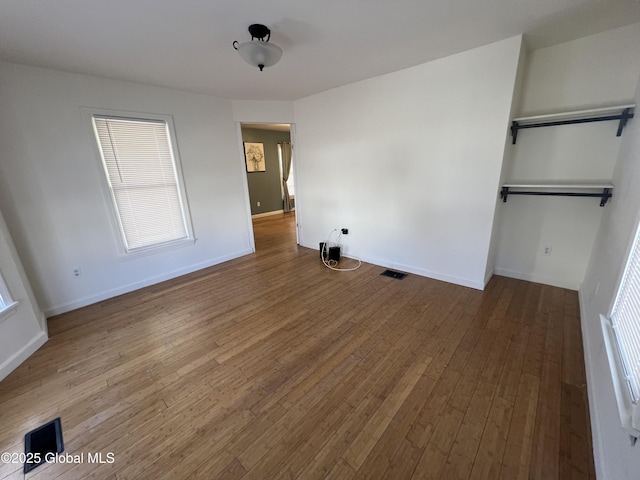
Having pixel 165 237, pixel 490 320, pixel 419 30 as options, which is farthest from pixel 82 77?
pixel 490 320

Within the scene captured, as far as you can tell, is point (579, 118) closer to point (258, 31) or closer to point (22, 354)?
point (258, 31)

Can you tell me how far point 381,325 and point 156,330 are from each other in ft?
6.98

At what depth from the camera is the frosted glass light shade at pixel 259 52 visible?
5.89 ft

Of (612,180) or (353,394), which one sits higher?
(612,180)

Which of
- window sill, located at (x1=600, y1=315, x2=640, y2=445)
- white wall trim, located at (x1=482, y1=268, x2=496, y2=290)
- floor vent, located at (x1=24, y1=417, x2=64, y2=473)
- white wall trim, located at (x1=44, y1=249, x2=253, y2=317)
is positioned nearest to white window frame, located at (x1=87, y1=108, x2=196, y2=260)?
white wall trim, located at (x1=44, y1=249, x2=253, y2=317)

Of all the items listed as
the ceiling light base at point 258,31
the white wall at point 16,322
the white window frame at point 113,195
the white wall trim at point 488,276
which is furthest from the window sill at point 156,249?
the white wall trim at point 488,276

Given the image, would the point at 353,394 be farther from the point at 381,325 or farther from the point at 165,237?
the point at 165,237

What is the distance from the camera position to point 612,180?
2383 millimetres

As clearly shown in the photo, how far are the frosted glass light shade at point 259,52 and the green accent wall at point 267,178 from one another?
5120 mm

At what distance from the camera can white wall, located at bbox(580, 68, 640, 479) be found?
3.56ft

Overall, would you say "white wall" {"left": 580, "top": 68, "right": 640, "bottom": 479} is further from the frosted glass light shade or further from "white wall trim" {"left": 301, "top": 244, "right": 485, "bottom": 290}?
the frosted glass light shade

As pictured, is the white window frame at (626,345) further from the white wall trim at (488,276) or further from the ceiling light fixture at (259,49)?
the ceiling light fixture at (259,49)

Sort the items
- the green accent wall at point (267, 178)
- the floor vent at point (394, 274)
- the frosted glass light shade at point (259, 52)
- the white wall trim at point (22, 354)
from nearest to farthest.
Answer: the frosted glass light shade at point (259, 52) → the white wall trim at point (22, 354) → the floor vent at point (394, 274) → the green accent wall at point (267, 178)

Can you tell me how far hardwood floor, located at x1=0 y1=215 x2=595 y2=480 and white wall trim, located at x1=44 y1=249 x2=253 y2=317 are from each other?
0.41 ft
